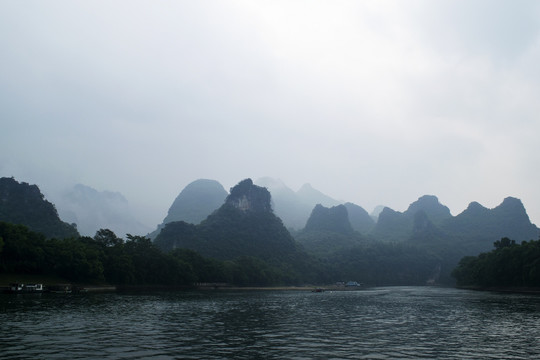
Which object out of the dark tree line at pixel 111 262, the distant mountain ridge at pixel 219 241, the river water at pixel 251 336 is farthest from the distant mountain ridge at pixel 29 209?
Result: the river water at pixel 251 336

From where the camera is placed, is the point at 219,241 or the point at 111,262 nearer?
the point at 111,262

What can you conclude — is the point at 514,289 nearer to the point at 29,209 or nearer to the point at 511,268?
the point at 511,268

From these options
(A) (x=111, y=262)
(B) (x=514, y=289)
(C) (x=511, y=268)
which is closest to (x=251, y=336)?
(A) (x=111, y=262)

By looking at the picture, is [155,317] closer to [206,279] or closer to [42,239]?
[42,239]

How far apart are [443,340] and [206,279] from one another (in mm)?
98560

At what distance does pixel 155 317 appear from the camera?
128ft

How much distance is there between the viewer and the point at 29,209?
135m

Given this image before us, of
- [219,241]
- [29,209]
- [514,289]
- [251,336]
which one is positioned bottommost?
[514,289]

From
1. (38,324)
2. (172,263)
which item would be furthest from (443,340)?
(172,263)

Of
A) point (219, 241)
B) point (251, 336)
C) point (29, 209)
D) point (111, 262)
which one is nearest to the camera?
point (251, 336)

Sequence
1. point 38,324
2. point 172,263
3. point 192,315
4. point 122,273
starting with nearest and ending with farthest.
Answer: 1. point 38,324
2. point 192,315
3. point 122,273
4. point 172,263

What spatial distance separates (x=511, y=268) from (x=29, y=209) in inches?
5486

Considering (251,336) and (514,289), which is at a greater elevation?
(251,336)

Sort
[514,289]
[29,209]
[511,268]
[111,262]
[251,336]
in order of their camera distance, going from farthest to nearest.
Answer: [29,209] < [511,268] < [514,289] < [111,262] < [251,336]
